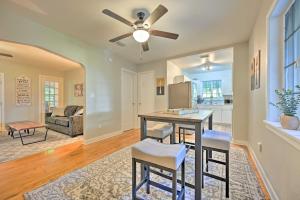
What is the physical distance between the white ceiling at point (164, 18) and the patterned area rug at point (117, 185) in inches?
99.5

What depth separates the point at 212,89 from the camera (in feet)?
23.0

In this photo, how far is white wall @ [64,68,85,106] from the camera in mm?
6340

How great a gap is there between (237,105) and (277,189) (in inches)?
96.3

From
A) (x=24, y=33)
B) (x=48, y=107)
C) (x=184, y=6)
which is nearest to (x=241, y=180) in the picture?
(x=184, y=6)

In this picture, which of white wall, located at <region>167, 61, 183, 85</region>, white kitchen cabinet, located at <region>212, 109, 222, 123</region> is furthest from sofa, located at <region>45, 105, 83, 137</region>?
white kitchen cabinet, located at <region>212, 109, 222, 123</region>

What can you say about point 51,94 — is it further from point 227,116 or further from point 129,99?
point 227,116

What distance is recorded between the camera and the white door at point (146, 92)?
16.8 feet

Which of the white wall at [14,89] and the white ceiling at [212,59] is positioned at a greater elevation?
the white ceiling at [212,59]

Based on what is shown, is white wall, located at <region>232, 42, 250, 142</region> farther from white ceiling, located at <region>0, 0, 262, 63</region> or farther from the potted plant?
the potted plant

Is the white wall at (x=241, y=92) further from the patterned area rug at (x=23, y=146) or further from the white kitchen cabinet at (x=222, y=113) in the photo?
the patterned area rug at (x=23, y=146)

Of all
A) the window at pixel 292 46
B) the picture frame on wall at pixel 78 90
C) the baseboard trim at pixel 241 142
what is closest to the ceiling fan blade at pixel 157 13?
the window at pixel 292 46

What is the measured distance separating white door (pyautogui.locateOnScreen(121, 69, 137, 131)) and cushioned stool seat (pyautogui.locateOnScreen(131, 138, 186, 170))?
3.64 metres

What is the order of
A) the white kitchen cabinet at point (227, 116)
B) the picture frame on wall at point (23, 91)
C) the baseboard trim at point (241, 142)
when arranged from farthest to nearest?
the white kitchen cabinet at point (227, 116), the picture frame on wall at point (23, 91), the baseboard trim at point (241, 142)

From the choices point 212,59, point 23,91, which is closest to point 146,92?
point 212,59
